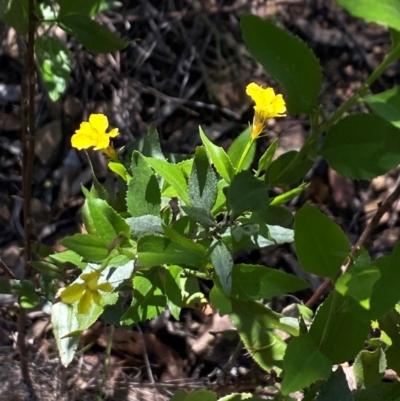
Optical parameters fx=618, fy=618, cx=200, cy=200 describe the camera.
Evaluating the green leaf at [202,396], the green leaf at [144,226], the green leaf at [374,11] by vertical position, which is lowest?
the green leaf at [202,396]

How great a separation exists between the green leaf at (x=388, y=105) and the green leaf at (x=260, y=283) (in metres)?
0.33

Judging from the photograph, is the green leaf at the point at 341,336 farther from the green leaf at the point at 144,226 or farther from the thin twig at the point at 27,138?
the thin twig at the point at 27,138

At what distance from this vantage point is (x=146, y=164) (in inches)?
42.5

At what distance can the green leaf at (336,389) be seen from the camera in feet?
3.48

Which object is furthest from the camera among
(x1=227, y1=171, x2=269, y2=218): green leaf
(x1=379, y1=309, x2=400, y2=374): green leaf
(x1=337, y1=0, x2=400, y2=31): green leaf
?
(x1=379, y1=309, x2=400, y2=374): green leaf

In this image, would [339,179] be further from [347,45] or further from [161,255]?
[161,255]

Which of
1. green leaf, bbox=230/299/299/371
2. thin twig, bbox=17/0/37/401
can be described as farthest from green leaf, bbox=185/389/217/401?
thin twig, bbox=17/0/37/401

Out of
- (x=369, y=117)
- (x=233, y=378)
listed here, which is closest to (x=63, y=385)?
(x=233, y=378)

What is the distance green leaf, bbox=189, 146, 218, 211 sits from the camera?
3.32 ft

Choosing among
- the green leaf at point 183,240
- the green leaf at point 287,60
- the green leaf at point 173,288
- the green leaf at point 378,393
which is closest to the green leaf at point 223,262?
the green leaf at point 183,240

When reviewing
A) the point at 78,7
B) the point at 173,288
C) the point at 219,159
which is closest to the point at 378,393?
the point at 173,288

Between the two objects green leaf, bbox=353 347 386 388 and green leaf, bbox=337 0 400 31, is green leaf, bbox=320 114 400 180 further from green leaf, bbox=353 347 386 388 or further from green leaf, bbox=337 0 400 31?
green leaf, bbox=353 347 386 388

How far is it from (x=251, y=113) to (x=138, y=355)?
0.93 meters

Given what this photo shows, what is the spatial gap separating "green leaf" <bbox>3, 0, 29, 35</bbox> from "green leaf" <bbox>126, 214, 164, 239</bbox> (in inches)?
19.2
